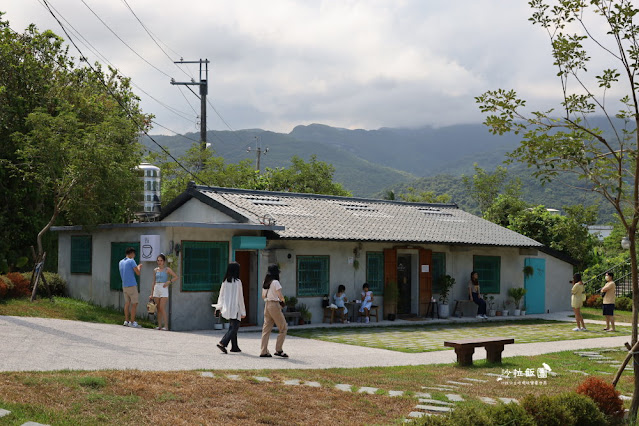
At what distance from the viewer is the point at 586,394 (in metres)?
8.34

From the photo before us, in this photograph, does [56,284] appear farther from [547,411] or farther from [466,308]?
[547,411]

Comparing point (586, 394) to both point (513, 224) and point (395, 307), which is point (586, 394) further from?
point (513, 224)

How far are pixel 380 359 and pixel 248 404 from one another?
211 inches

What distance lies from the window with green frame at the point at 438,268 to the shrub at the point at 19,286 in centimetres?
1224

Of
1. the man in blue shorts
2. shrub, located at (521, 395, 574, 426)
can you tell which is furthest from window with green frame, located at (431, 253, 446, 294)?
shrub, located at (521, 395, 574, 426)

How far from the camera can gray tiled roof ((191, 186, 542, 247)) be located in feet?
67.5

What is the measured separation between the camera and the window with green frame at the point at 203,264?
17.8 m

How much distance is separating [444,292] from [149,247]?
33.4ft

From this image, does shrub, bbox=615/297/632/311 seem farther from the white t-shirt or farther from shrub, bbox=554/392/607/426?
shrub, bbox=554/392/607/426

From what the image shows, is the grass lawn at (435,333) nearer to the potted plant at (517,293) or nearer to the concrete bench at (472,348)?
the concrete bench at (472,348)

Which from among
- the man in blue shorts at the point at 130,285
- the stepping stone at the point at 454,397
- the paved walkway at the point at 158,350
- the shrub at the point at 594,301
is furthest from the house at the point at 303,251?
the stepping stone at the point at 454,397

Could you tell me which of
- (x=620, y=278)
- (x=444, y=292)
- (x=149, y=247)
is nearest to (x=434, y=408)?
(x=149, y=247)

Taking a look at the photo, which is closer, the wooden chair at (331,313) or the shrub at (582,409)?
the shrub at (582,409)

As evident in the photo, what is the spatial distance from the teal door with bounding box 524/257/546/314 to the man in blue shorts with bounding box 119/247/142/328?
1489 cm
